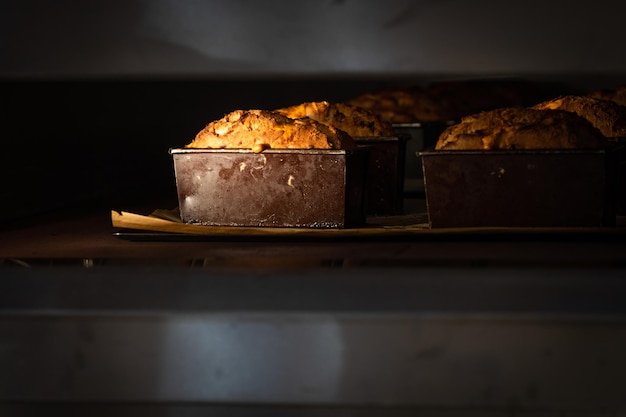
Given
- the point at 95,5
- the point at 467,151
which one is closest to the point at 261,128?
the point at 467,151

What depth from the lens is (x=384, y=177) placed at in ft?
8.69

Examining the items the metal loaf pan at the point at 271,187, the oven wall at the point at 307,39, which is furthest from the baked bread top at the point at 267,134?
the oven wall at the point at 307,39

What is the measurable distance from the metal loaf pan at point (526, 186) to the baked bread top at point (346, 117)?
60cm

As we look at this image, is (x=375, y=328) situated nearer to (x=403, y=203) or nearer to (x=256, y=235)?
(x=256, y=235)

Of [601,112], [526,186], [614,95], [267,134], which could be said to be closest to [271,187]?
[267,134]

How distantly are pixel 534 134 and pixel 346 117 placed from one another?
0.68 m

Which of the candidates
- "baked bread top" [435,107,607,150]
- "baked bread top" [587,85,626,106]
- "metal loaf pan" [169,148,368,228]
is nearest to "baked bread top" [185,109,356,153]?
"metal loaf pan" [169,148,368,228]

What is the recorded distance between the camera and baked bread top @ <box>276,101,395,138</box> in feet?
8.78

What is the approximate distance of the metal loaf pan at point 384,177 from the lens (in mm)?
2635

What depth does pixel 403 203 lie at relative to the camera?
2.79 m

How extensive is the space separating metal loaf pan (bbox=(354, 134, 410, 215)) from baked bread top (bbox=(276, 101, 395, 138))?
4 centimetres

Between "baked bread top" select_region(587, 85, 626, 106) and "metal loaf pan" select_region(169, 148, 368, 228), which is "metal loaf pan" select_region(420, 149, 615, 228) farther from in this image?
"baked bread top" select_region(587, 85, 626, 106)

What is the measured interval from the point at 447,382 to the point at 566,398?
0.58ft

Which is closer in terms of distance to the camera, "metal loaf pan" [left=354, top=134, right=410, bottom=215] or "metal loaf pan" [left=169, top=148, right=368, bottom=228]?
"metal loaf pan" [left=169, top=148, right=368, bottom=228]
